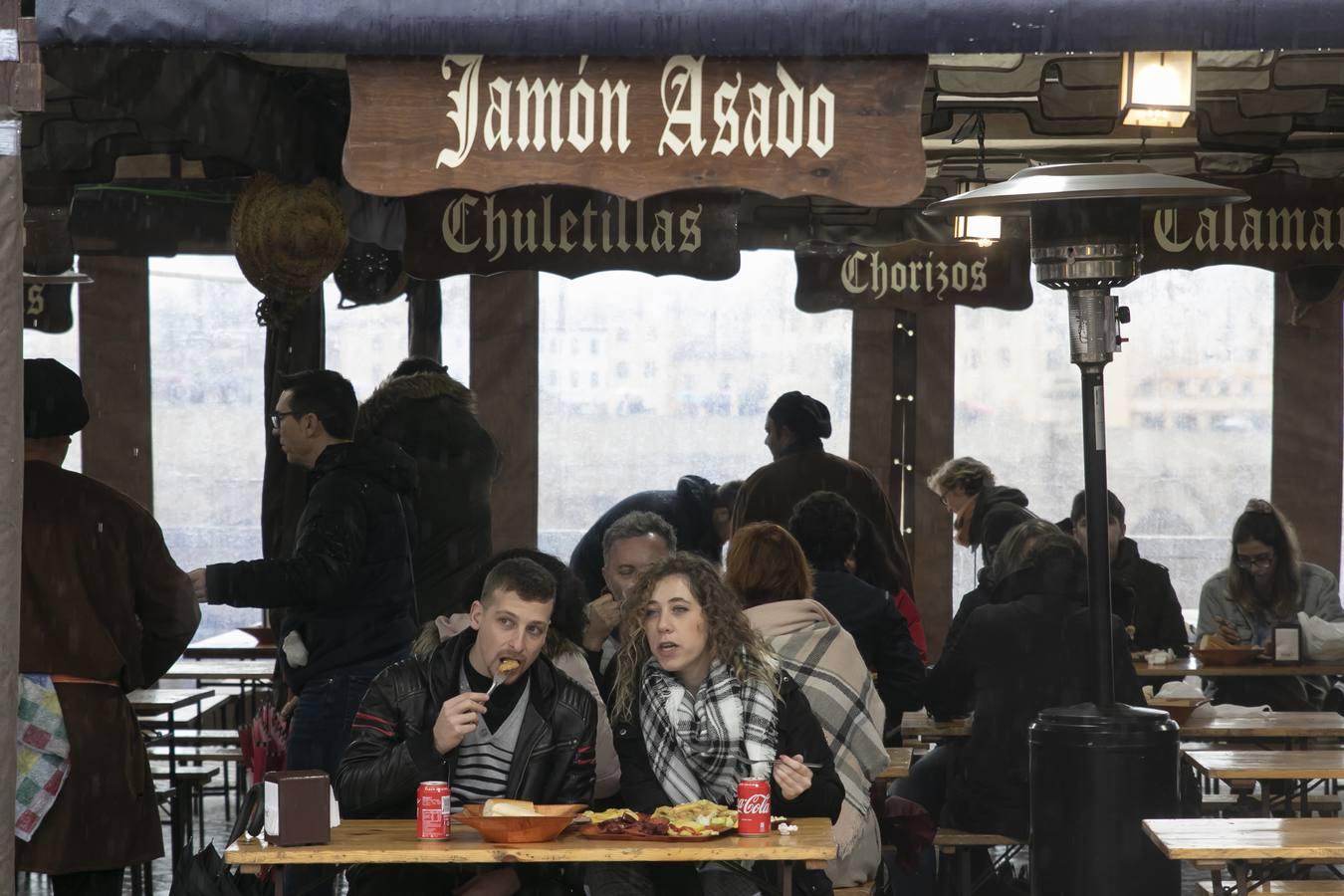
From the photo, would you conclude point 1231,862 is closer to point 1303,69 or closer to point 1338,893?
point 1338,893

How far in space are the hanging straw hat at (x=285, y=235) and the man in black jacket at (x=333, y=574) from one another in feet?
1.73

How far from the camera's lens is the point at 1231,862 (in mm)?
4023

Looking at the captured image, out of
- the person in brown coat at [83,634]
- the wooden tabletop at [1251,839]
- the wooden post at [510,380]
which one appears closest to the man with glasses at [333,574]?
the person in brown coat at [83,634]

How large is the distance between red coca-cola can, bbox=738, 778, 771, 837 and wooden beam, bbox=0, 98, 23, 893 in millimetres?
1546

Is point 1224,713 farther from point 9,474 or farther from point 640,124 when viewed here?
point 9,474

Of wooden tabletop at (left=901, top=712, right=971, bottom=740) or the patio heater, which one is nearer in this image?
the patio heater

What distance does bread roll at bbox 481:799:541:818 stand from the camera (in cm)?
394

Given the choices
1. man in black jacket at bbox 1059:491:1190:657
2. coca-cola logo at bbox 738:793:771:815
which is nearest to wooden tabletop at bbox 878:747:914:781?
coca-cola logo at bbox 738:793:771:815

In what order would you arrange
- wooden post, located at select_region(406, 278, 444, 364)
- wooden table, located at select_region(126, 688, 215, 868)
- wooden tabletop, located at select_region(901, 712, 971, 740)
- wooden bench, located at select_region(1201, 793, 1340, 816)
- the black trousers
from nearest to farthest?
the black trousers
wooden tabletop, located at select_region(901, 712, 971, 740)
wooden table, located at select_region(126, 688, 215, 868)
wooden bench, located at select_region(1201, 793, 1340, 816)
wooden post, located at select_region(406, 278, 444, 364)

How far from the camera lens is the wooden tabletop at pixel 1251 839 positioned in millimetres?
3930

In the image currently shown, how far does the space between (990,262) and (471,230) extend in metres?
2.82

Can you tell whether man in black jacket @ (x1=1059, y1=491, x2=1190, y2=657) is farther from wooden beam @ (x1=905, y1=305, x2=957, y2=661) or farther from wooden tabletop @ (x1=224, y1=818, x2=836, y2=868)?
wooden tabletop @ (x1=224, y1=818, x2=836, y2=868)

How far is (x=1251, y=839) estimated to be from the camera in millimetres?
4055

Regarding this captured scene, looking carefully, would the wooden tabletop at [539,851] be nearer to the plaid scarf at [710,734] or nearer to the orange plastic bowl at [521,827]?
the orange plastic bowl at [521,827]
